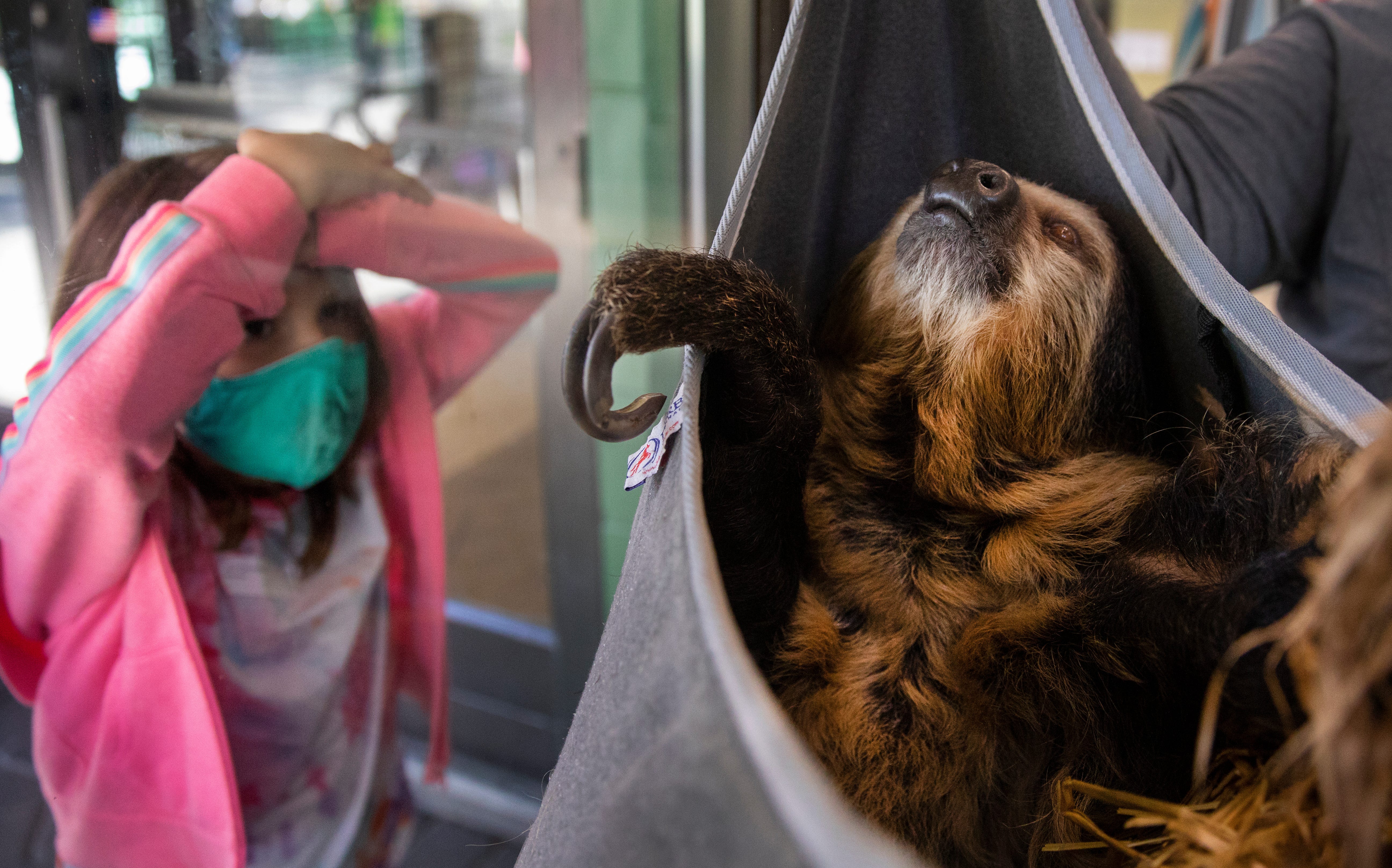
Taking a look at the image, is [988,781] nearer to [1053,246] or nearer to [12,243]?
[1053,246]

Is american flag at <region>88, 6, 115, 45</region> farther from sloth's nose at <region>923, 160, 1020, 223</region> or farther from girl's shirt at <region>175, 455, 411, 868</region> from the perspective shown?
sloth's nose at <region>923, 160, 1020, 223</region>

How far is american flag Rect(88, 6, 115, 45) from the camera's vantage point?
2.43 ft

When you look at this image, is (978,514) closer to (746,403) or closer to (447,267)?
(746,403)

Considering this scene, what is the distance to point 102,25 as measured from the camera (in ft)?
2.48

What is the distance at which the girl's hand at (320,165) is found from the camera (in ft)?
2.60

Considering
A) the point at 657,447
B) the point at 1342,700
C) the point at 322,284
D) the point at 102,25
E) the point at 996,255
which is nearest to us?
A: the point at 1342,700

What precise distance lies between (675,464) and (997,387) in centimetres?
57

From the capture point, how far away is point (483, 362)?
1.20 metres

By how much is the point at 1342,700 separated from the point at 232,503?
95 cm

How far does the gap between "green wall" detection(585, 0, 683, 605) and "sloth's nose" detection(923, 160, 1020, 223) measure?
21.1 inches

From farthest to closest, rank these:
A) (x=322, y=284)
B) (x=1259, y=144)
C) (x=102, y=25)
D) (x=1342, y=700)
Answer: (x=1259, y=144), (x=322, y=284), (x=102, y=25), (x=1342, y=700)

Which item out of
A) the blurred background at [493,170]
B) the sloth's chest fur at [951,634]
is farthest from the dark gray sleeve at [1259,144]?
the blurred background at [493,170]

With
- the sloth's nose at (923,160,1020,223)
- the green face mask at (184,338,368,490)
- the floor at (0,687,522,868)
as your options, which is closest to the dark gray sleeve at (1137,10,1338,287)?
the sloth's nose at (923,160,1020,223)

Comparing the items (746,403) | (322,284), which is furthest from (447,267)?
(746,403)
